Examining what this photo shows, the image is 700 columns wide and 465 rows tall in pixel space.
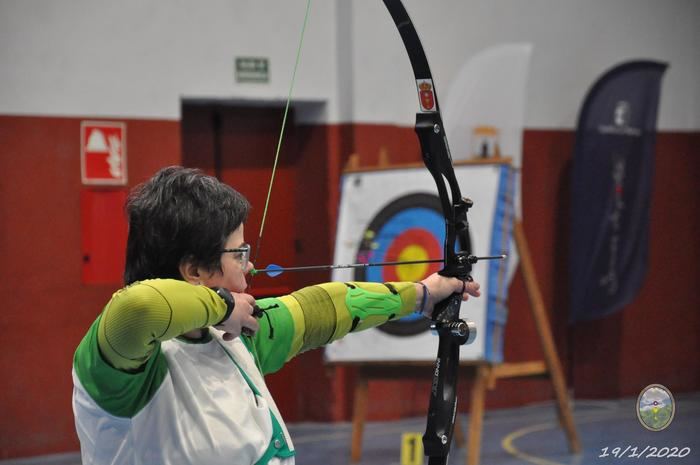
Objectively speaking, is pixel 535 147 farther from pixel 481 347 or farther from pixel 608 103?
pixel 481 347

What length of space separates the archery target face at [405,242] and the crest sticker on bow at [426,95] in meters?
1.97

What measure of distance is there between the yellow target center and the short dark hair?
8.10 feet

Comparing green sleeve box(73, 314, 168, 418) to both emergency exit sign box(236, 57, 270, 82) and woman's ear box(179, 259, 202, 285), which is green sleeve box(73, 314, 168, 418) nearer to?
woman's ear box(179, 259, 202, 285)

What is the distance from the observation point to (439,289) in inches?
65.5

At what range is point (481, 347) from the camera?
354 cm

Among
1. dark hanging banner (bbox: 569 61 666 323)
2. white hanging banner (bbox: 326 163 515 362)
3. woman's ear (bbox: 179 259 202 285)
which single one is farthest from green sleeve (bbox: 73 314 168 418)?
dark hanging banner (bbox: 569 61 666 323)

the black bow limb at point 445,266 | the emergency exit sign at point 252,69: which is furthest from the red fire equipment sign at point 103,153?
the black bow limb at point 445,266

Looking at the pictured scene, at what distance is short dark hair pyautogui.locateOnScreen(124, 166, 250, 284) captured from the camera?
1.30 meters

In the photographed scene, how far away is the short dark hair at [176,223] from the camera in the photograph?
1297 mm

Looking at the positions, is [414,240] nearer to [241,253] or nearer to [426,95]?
[426,95]

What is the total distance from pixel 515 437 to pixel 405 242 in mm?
996

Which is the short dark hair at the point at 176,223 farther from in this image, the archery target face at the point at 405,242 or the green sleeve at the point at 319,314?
the archery target face at the point at 405,242

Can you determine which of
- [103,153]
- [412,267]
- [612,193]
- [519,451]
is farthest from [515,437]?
[103,153]

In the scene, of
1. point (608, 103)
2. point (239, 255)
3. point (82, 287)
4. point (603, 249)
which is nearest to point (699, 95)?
point (608, 103)
